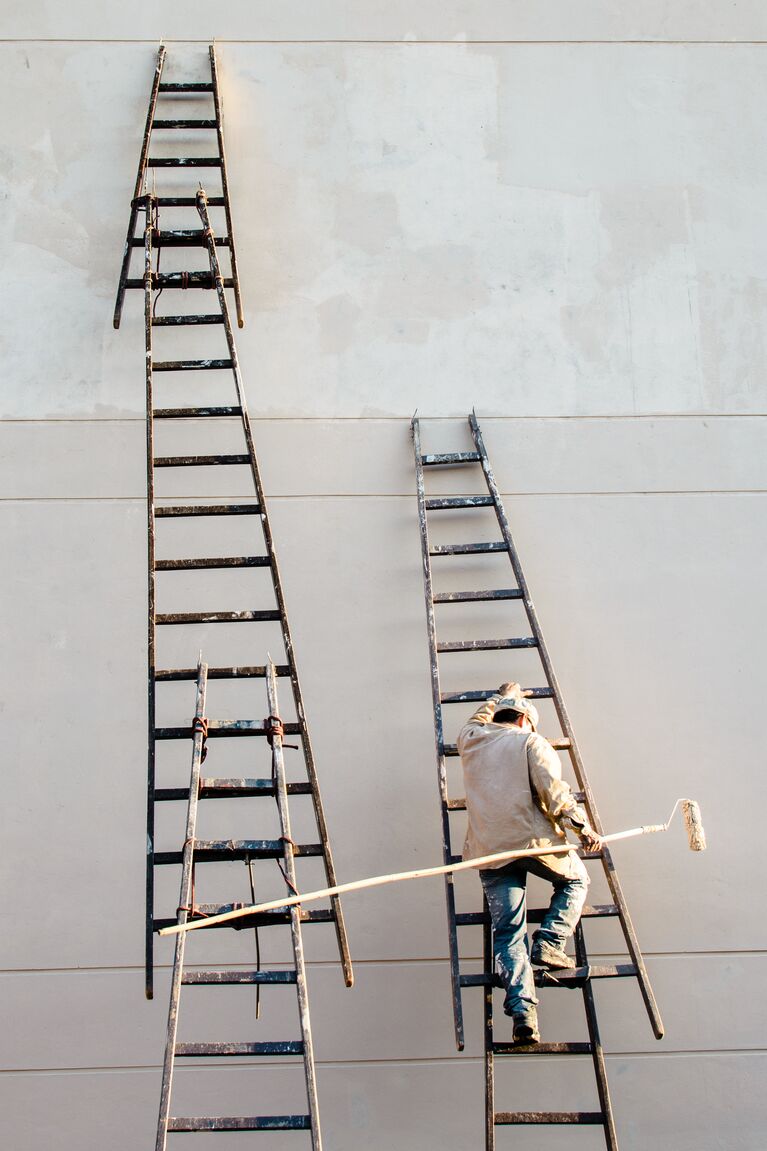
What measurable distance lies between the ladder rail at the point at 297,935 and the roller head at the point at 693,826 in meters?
1.46

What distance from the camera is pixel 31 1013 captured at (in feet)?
14.1

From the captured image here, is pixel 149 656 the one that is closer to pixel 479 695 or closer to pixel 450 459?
pixel 479 695

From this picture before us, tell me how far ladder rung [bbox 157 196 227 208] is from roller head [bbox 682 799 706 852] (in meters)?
3.25

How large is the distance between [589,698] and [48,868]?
224 centimetres

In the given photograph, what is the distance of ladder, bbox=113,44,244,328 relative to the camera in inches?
196

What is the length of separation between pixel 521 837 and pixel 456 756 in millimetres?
688

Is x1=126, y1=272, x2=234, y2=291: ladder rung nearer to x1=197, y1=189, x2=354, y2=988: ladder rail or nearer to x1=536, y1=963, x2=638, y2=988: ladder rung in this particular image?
x1=197, y1=189, x2=354, y2=988: ladder rail

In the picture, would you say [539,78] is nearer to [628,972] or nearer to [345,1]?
[345,1]

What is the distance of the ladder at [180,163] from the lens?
498 centimetres

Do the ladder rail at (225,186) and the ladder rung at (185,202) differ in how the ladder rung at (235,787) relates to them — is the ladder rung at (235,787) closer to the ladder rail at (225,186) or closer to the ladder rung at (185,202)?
the ladder rail at (225,186)

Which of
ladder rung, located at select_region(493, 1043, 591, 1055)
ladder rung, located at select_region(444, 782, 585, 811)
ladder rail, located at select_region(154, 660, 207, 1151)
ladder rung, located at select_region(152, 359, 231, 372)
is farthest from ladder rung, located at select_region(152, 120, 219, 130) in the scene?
ladder rung, located at select_region(493, 1043, 591, 1055)

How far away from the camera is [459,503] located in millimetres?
4824

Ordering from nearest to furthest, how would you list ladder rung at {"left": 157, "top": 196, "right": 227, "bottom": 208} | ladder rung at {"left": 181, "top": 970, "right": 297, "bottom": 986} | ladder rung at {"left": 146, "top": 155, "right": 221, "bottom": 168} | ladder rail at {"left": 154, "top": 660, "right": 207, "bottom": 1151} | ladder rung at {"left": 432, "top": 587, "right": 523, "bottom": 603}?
ladder rail at {"left": 154, "top": 660, "right": 207, "bottom": 1151} → ladder rung at {"left": 181, "top": 970, "right": 297, "bottom": 986} → ladder rung at {"left": 432, "top": 587, "right": 523, "bottom": 603} → ladder rung at {"left": 157, "top": 196, "right": 227, "bottom": 208} → ladder rung at {"left": 146, "top": 155, "right": 221, "bottom": 168}

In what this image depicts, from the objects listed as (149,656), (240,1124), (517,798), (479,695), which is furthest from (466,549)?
(240,1124)
